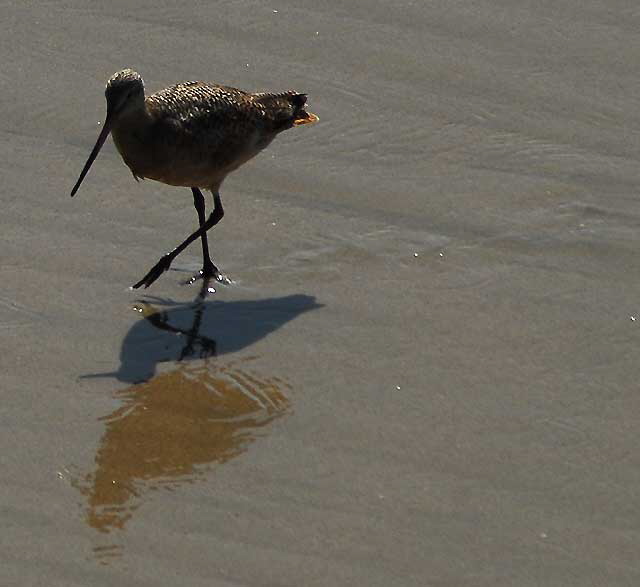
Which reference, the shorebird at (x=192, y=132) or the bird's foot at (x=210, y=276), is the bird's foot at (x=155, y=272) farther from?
the bird's foot at (x=210, y=276)

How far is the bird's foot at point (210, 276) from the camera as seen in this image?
6.18m

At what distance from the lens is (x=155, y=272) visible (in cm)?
600

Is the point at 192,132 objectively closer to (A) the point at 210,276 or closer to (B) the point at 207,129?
(B) the point at 207,129

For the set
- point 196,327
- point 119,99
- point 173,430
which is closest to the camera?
point 173,430

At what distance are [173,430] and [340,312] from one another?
1025 mm

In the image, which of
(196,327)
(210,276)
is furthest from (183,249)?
(196,327)

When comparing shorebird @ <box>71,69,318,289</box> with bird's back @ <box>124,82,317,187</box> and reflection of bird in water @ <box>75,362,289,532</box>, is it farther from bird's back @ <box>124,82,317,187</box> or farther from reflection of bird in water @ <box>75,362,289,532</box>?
reflection of bird in water @ <box>75,362,289,532</box>

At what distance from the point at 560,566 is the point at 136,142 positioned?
2689 millimetres

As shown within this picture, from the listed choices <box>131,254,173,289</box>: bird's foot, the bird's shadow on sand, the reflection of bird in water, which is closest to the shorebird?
<box>131,254,173,289</box>: bird's foot

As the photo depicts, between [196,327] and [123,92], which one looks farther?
[123,92]

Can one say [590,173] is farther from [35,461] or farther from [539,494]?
[35,461]

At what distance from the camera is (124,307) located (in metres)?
5.92

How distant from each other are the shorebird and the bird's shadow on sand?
159mm

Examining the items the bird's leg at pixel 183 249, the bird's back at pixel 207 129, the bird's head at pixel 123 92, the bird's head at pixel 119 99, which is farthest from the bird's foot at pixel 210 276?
the bird's head at pixel 123 92
